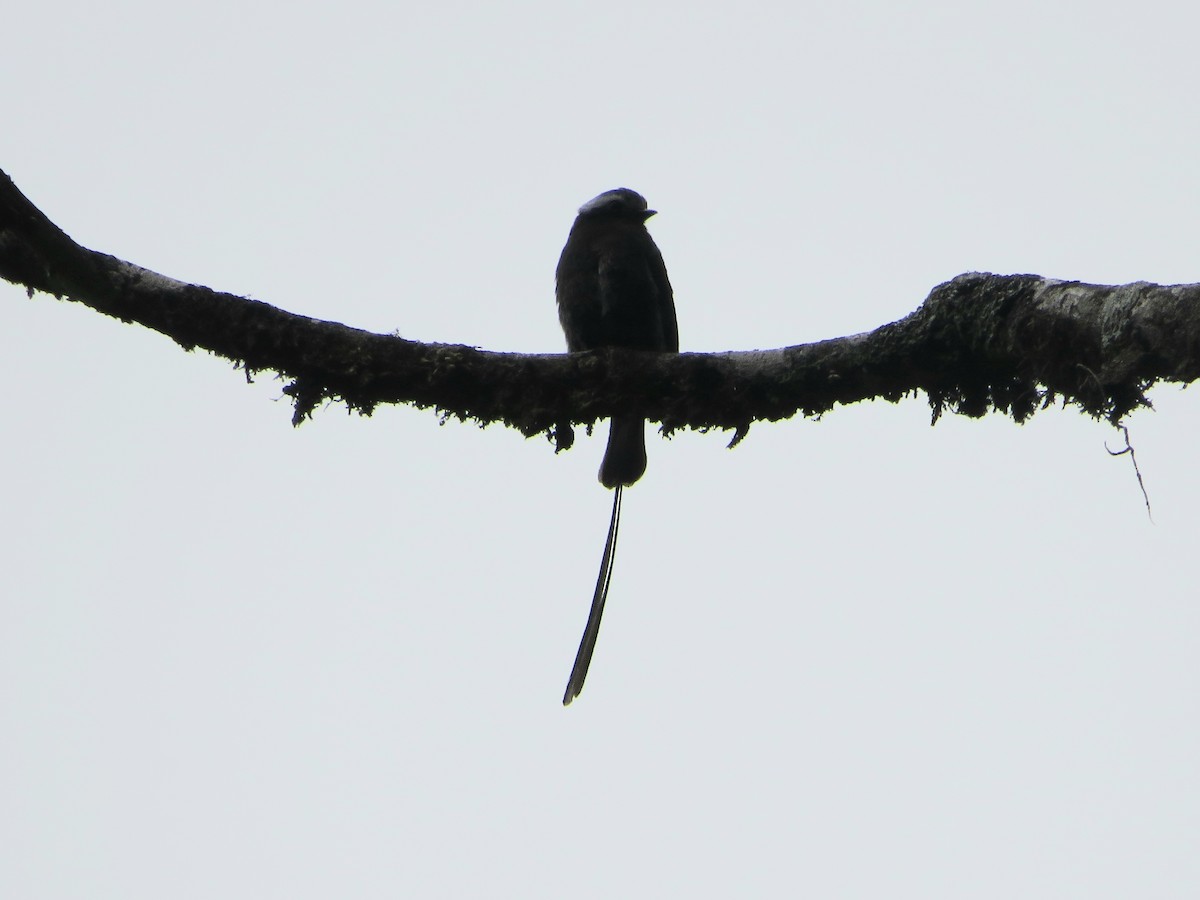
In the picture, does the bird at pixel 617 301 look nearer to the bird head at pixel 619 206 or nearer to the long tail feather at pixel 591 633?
the bird head at pixel 619 206

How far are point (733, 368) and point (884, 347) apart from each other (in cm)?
41

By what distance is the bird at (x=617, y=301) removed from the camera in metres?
3.71

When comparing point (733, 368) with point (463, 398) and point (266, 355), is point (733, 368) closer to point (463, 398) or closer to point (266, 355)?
point (463, 398)

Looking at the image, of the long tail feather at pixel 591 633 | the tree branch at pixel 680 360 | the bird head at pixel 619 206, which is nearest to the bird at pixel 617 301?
the bird head at pixel 619 206

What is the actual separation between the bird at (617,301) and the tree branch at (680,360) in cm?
63

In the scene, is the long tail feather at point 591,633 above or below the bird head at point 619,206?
below

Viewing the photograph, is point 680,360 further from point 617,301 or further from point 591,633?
point 617,301

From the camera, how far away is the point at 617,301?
4125mm

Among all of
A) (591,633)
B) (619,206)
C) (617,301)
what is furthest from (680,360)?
(619,206)

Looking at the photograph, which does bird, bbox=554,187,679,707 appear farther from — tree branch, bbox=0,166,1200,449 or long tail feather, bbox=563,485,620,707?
tree branch, bbox=0,166,1200,449

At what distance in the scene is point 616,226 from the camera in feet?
15.0

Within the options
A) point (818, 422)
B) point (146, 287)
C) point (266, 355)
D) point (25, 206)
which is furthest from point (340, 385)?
point (818, 422)

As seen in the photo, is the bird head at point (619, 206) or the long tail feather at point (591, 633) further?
the bird head at point (619, 206)

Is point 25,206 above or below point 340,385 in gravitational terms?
above
